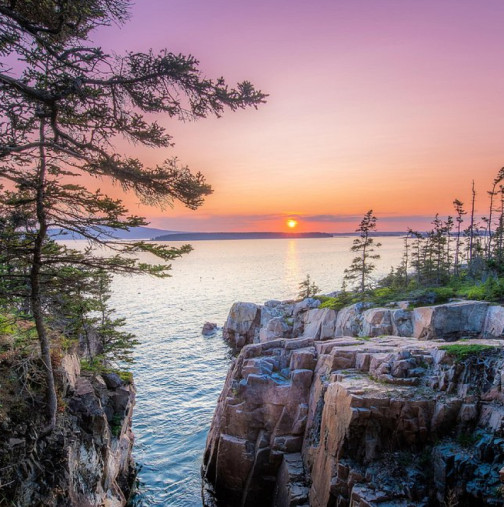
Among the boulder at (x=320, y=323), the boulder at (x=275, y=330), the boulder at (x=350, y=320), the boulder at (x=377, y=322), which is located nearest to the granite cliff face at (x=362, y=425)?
the boulder at (x=377, y=322)

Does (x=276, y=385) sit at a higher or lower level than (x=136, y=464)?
higher

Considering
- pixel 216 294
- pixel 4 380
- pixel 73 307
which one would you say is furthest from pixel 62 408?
pixel 216 294

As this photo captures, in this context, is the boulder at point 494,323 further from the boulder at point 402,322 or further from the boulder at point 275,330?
the boulder at point 275,330

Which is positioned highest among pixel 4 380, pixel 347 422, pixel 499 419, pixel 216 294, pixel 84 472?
pixel 4 380

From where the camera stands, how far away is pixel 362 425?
12.2m

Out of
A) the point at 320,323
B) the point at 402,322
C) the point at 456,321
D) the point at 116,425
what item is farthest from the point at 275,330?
the point at 116,425

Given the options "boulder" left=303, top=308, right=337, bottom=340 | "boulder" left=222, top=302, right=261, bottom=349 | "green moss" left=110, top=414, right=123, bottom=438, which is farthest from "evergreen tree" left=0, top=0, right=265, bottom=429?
"boulder" left=222, top=302, right=261, bottom=349

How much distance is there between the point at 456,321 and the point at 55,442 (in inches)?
967

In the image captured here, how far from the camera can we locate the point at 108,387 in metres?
15.4

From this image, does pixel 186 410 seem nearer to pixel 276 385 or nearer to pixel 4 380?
pixel 276 385

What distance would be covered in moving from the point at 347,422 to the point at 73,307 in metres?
10.9

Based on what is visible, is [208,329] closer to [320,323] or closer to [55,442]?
[320,323]

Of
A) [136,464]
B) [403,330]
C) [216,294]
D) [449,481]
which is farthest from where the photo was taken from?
[216,294]

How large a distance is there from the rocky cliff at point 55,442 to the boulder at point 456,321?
2168 centimetres
